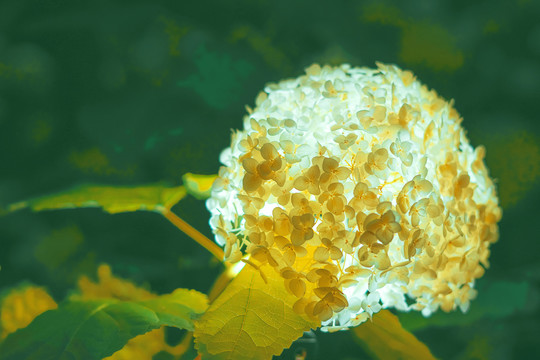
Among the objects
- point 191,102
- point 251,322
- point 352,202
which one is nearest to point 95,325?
point 251,322

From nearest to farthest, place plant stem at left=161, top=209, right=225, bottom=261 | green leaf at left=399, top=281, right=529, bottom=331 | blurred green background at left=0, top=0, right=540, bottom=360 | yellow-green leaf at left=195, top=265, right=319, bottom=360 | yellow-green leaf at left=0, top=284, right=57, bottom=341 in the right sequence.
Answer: yellow-green leaf at left=195, top=265, right=319, bottom=360 < plant stem at left=161, top=209, right=225, bottom=261 < yellow-green leaf at left=0, top=284, right=57, bottom=341 < green leaf at left=399, top=281, right=529, bottom=331 < blurred green background at left=0, top=0, right=540, bottom=360

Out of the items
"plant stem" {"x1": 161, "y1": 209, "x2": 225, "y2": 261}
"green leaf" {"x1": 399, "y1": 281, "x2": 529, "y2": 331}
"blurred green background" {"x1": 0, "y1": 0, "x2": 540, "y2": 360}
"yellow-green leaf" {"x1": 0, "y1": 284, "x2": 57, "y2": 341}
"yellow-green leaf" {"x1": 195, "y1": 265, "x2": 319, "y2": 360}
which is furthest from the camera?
"blurred green background" {"x1": 0, "y1": 0, "x2": 540, "y2": 360}

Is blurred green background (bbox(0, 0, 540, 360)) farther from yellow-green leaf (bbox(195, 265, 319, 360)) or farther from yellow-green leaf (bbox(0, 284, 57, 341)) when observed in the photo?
yellow-green leaf (bbox(195, 265, 319, 360))

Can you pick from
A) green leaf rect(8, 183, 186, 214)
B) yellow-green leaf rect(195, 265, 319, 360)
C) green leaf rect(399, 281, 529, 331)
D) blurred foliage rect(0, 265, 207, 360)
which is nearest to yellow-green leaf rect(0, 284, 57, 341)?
green leaf rect(8, 183, 186, 214)

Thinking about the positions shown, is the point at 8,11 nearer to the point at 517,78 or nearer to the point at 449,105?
the point at 449,105

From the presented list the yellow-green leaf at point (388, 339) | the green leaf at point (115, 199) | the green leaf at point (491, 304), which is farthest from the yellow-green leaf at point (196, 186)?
the green leaf at point (491, 304)
